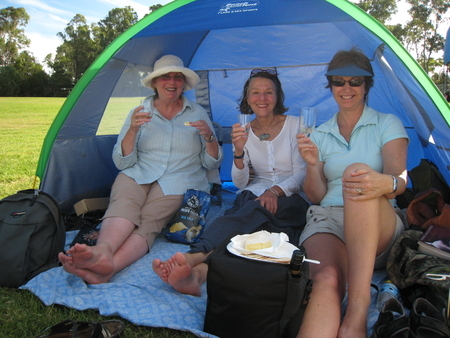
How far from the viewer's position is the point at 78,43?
48.6m

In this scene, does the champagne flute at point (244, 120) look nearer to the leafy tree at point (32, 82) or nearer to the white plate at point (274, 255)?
the white plate at point (274, 255)

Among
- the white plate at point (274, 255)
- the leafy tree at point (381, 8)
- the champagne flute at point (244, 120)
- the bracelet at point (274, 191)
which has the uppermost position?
the leafy tree at point (381, 8)

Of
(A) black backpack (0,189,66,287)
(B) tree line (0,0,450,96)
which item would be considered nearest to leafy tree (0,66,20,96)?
(B) tree line (0,0,450,96)

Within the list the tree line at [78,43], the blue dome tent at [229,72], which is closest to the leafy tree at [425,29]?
the tree line at [78,43]

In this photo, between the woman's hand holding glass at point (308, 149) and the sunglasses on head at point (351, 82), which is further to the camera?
the sunglasses on head at point (351, 82)

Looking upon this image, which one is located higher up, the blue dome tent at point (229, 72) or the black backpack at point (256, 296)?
the blue dome tent at point (229, 72)

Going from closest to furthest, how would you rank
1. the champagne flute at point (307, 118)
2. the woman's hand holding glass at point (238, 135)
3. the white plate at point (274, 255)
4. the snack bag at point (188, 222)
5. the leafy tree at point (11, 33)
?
the white plate at point (274, 255) → the champagne flute at point (307, 118) → the woman's hand holding glass at point (238, 135) → the snack bag at point (188, 222) → the leafy tree at point (11, 33)

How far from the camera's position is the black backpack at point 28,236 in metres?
2.36

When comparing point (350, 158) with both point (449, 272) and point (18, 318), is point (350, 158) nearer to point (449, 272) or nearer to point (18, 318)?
point (449, 272)

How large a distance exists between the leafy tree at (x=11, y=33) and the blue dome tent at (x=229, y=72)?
49.3 m

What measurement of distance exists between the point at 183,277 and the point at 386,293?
106 cm

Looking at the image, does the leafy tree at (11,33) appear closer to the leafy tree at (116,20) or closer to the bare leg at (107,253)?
the leafy tree at (116,20)

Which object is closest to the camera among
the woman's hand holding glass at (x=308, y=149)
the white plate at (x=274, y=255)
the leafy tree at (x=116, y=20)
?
the white plate at (x=274, y=255)

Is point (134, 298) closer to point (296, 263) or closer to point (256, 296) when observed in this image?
point (256, 296)
